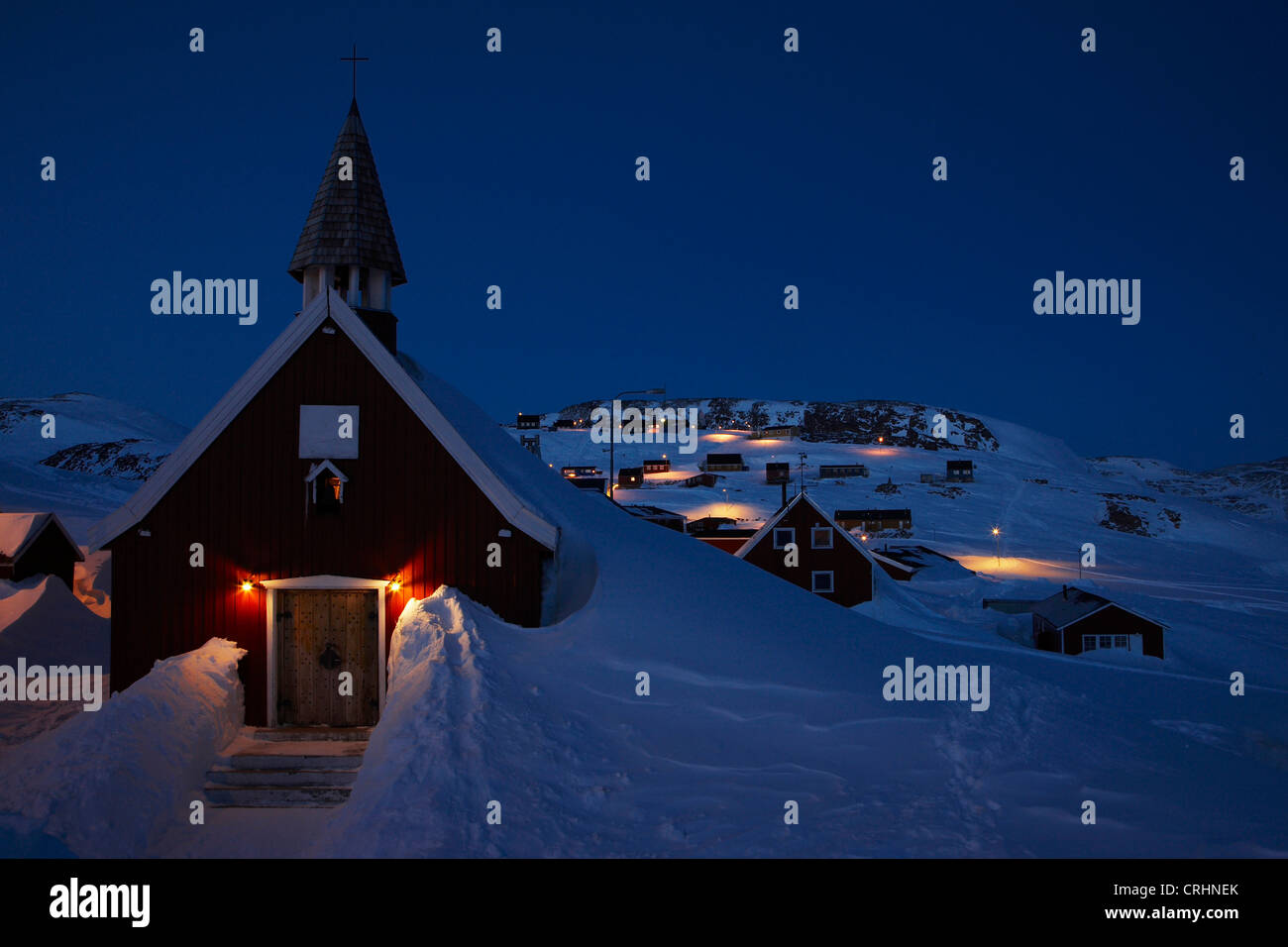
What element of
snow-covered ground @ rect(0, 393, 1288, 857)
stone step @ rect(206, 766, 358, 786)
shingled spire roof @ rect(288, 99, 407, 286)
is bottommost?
stone step @ rect(206, 766, 358, 786)

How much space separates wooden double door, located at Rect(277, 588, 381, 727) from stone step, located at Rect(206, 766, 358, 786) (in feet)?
7.46

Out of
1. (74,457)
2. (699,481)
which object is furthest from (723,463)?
(74,457)

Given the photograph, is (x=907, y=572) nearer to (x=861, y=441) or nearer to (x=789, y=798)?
(x=789, y=798)

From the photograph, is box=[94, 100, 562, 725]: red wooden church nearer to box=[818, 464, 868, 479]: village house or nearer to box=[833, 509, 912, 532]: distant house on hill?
box=[833, 509, 912, 532]: distant house on hill

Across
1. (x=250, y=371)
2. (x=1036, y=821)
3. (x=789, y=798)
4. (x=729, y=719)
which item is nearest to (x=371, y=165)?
(x=250, y=371)

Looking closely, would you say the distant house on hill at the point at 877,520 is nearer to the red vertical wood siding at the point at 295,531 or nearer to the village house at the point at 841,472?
the village house at the point at 841,472

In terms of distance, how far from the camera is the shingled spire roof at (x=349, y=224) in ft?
49.7

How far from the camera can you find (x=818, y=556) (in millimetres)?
37281

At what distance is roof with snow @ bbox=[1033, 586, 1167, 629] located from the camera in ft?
102

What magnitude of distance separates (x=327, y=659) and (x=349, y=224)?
9.36m

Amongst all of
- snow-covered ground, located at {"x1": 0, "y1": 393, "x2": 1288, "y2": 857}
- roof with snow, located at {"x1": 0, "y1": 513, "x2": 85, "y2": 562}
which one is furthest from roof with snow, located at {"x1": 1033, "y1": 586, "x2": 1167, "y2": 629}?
roof with snow, located at {"x1": 0, "y1": 513, "x2": 85, "y2": 562}

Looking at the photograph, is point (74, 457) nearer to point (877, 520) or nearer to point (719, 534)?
point (719, 534)

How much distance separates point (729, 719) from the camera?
952cm

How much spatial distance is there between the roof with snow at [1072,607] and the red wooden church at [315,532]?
93.3 ft
